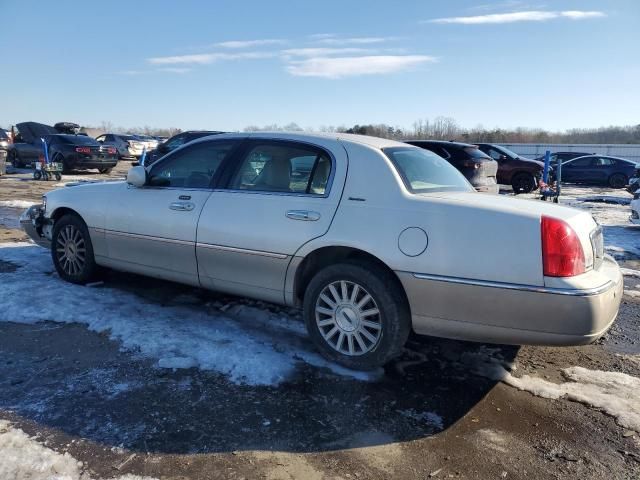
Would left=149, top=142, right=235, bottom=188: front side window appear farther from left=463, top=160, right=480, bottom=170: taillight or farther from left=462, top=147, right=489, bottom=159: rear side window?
left=462, top=147, right=489, bottom=159: rear side window

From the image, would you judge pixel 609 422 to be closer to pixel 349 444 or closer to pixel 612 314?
pixel 612 314

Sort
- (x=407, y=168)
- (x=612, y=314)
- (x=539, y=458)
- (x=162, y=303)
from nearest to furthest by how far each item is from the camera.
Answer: (x=539, y=458) < (x=612, y=314) < (x=407, y=168) < (x=162, y=303)

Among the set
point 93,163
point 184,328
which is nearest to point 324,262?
point 184,328

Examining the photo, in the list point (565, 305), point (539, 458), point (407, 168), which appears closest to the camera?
point (539, 458)

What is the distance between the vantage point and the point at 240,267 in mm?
4043

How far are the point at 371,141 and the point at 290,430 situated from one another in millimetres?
2185

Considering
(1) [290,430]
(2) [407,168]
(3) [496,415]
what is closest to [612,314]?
(3) [496,415]

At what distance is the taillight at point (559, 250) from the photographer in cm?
305

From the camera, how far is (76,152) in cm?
1850

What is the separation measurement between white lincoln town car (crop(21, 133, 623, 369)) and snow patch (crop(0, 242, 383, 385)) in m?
0.30

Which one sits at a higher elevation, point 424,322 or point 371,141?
point 371,141

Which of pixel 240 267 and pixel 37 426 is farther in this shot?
pixel 240 267

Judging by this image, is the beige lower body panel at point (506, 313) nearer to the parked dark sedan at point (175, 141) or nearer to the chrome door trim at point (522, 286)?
the chrome door trim at point (522, 286)

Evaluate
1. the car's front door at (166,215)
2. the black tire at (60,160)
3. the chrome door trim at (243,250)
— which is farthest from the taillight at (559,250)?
the black tire at (60,160)
